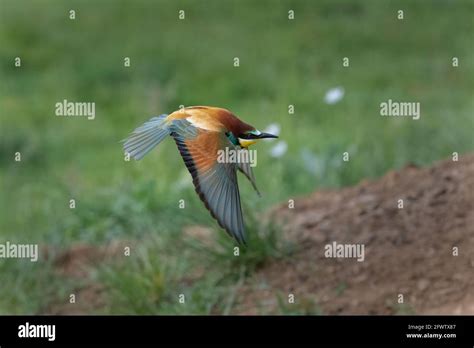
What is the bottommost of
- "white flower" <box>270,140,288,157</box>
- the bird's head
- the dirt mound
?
the dirt mound

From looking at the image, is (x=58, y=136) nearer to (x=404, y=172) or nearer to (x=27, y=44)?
(x=27, y=44)

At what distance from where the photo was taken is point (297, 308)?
475cm

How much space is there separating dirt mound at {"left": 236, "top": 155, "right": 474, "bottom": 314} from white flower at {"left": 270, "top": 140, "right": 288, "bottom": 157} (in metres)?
0.98

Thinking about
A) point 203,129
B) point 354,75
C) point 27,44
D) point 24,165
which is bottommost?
point 203,129

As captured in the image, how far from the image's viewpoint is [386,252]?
5.03 metres

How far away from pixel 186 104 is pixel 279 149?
1.90 metres

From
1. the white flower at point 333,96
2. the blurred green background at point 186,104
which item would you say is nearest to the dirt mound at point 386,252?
the blurred green background at point 186,104

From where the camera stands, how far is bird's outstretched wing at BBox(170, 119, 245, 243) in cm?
363

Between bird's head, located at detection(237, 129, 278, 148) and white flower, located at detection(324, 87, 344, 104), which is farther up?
white flower, located at detection(324, 87, 344, 104)

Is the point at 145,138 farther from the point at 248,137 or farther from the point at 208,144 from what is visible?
the point at 248,137

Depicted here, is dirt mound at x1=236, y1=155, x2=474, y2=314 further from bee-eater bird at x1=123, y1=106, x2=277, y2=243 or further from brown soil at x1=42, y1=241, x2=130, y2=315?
bee-eater bird at x1=123, y1=106, x2=277, y2=243

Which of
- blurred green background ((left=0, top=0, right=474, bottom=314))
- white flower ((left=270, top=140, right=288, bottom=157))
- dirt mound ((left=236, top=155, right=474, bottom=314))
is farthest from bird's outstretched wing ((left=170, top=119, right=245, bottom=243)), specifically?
white flower ((left=270, top=140, right=288, bottom=157))
